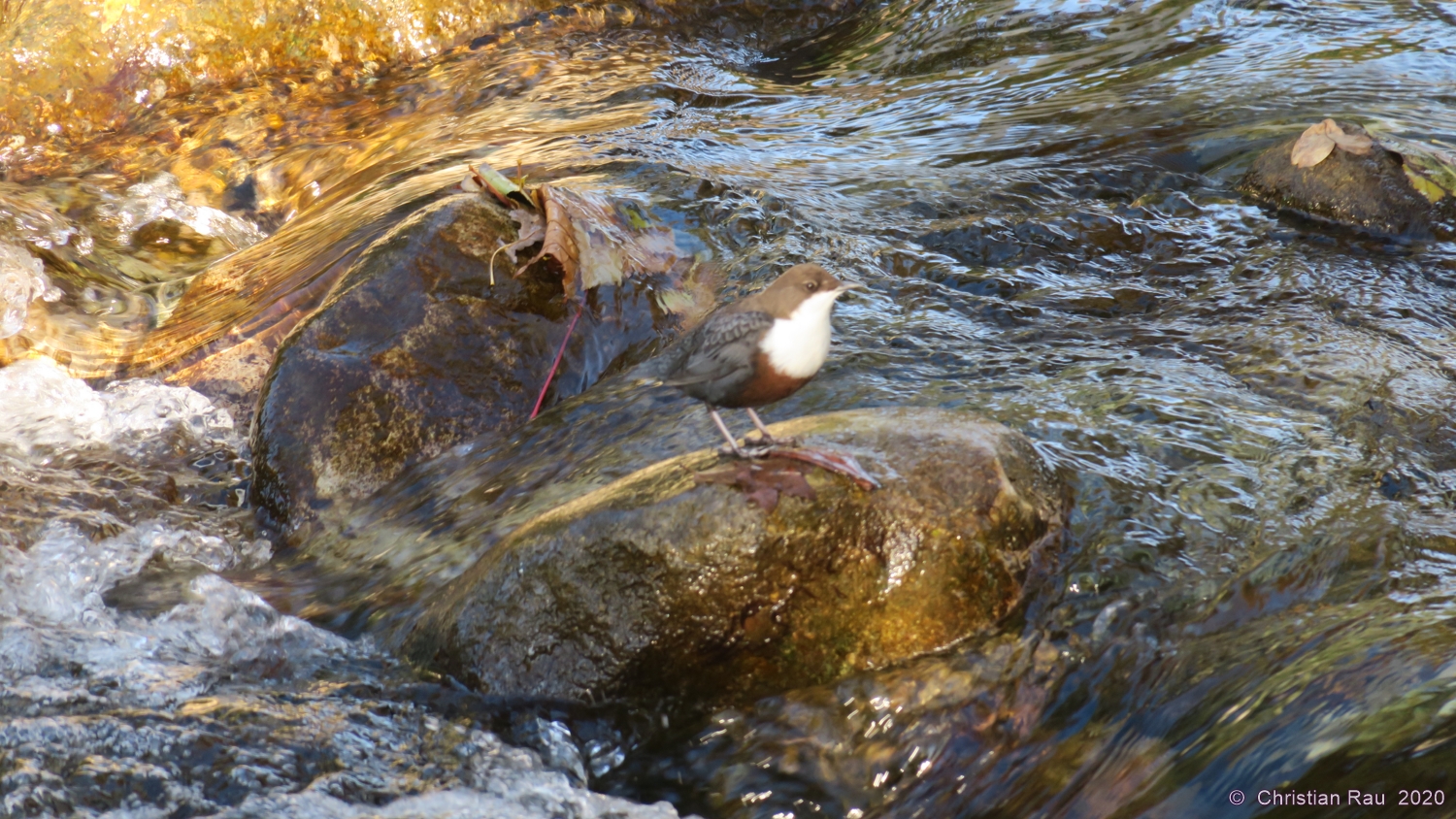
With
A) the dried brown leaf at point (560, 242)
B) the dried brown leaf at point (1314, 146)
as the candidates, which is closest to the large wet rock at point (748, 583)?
the dried brown leaf at point (560, 242)

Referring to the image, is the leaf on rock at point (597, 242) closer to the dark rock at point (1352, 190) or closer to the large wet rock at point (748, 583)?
the large wet rock at point (748, 583)

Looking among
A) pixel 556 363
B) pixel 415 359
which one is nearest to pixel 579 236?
pixel 556 363

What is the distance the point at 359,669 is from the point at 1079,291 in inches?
150

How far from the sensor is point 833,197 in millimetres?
6605

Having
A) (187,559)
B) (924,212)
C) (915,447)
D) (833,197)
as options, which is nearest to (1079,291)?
(924,212)

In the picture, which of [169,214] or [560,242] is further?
[169,214]

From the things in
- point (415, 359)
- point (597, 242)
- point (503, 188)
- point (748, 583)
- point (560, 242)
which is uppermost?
point (503, 188)

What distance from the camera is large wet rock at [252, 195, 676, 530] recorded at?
4715mm

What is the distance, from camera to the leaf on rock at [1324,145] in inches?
241

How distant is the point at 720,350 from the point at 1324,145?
176 inches

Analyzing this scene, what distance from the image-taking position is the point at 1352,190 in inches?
236

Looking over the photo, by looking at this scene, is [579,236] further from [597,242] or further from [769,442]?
[769,442]

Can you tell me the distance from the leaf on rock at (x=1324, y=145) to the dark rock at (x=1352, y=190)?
27 millimetres

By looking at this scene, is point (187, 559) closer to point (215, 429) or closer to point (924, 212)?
point (215, 429)
